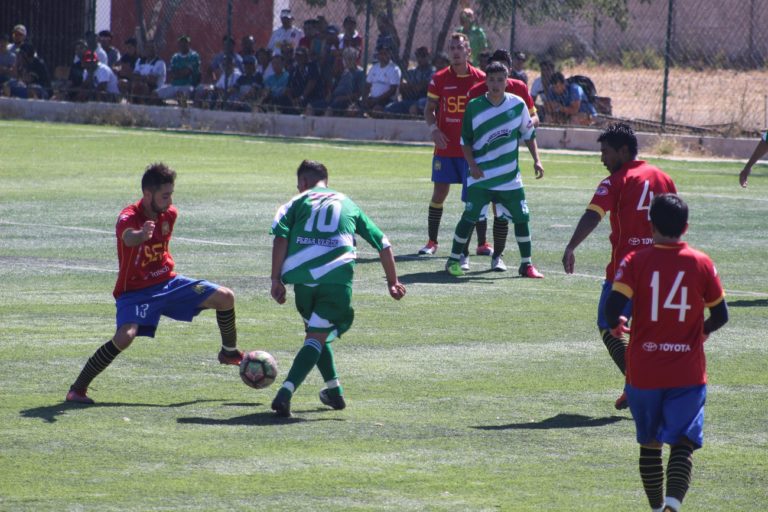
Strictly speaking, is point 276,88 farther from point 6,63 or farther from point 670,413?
point 670,413

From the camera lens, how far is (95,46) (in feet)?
114

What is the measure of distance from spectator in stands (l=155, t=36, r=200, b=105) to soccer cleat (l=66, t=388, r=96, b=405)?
2526 cm

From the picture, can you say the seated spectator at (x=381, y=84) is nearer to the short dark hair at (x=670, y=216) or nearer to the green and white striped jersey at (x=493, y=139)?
the green and white striped jersey at (x=493, y=139)

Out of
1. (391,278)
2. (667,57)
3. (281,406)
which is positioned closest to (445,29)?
(667,57)

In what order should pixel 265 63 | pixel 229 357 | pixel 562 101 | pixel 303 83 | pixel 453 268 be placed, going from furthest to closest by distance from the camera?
pixel 265 63 < pixel 303 83 < pixel 562 101 < pixel 453 268 < pixel 229 357

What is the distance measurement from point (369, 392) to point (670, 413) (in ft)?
9.76

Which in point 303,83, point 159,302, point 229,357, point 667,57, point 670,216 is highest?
point 667,57

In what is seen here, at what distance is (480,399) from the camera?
28.7ft

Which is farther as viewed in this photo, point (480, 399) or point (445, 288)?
point (445, 288)

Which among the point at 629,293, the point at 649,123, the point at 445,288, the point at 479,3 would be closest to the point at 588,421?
the point at 629,293

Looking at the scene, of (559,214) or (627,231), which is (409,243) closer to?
(559,214)

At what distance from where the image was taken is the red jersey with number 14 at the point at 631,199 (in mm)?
8367

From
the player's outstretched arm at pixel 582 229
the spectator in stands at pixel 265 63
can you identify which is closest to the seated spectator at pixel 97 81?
the spectator in stands at pixel 265 63

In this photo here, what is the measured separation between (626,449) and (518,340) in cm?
319
